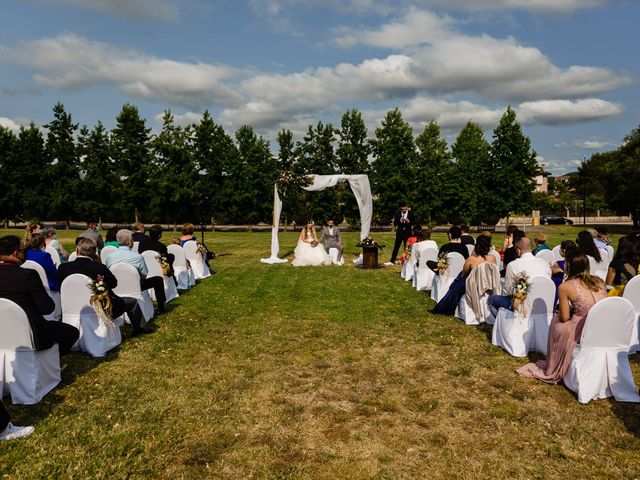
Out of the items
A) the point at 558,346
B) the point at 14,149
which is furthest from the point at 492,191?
the point at 14,149

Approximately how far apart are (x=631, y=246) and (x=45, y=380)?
9251 mm

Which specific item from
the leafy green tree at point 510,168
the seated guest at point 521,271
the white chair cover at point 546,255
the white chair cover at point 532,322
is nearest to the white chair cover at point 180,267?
the seated guest at point 521,271

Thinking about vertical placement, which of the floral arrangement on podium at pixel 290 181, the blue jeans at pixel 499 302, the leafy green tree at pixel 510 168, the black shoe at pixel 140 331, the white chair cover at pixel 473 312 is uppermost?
the leafy green tree at pixel 510 168

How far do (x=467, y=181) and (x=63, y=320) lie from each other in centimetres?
4281

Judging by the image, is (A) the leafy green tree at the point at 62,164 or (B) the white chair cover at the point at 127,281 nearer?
(B) the white chair cover at the point at 127,281

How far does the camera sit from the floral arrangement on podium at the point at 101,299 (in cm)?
672

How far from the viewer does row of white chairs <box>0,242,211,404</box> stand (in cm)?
513

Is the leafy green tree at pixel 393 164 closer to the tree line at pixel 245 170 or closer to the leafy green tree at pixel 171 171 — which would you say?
the tree line at pixel 245 170

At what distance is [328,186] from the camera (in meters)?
20.1

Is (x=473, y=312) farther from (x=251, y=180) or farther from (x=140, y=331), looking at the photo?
(x=251, y=180)

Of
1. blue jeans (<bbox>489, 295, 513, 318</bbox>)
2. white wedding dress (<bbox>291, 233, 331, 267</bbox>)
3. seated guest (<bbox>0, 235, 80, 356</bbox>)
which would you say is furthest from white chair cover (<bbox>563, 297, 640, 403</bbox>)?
white wedding dress (<bbox>291, 233, 331, 267</bbox>)

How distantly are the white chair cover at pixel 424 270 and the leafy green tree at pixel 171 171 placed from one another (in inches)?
1398

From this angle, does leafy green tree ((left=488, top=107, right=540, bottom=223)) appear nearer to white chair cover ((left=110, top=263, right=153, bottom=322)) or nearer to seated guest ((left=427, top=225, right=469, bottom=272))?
seated guest ((left=427, top=225, right=469, bottom=272))

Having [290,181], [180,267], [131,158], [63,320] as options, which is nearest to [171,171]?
[131,158]
